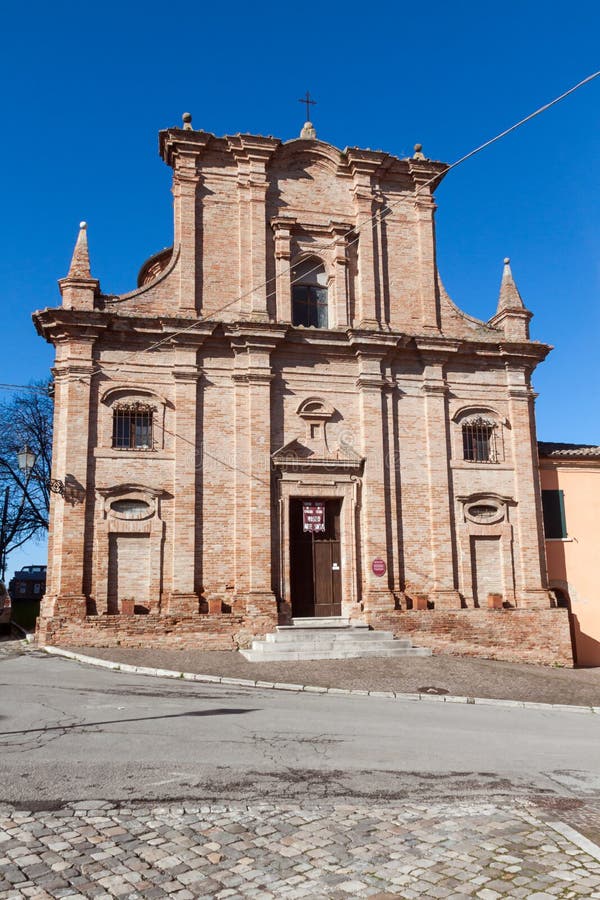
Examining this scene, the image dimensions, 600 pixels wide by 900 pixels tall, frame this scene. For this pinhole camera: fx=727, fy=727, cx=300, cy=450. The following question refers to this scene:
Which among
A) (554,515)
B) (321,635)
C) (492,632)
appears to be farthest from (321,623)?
(554,515)

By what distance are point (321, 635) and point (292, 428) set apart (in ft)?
18.2

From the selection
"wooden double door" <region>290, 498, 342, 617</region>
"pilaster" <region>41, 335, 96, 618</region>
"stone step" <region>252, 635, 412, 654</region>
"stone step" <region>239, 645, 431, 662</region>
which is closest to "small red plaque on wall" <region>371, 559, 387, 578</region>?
"wooden double door" <region>290, 498, 342, 617</region>

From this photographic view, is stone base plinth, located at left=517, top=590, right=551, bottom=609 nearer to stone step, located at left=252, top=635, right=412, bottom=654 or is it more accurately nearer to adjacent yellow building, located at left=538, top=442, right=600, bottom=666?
adjacent yellow building, located at left=538, top=442, right=600, bottom=666

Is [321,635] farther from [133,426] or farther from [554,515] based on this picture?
[554,515]

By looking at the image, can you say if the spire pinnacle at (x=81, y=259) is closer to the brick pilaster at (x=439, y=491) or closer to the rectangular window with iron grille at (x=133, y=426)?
the rectangular window with iron grille at (x=133, y=426)

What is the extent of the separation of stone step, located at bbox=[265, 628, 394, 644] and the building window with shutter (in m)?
7.00

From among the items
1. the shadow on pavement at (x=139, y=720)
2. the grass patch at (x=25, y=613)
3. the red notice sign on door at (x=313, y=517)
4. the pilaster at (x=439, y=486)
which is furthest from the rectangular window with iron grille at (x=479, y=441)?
the grass patch at (x=25, y=613)

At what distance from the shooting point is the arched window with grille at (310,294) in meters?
20.9

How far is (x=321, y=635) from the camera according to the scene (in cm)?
1719

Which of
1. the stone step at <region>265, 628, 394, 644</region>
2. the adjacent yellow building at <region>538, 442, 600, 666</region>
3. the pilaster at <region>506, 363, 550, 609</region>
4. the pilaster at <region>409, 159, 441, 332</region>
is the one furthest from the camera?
the adjacent yellow building at <region>538, 442, 600, 666</region>

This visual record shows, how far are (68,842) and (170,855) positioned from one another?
79 centimetres

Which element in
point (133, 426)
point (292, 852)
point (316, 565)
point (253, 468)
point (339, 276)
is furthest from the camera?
point (339, 276)

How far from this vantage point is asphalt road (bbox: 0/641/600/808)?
676cm

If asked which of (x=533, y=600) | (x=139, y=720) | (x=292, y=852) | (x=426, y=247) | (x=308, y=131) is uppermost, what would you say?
(x=308, y=131)
